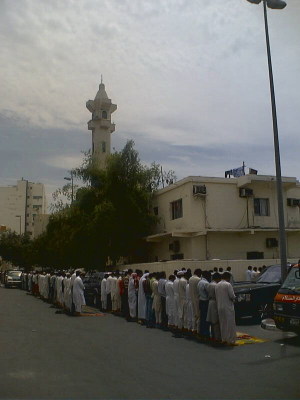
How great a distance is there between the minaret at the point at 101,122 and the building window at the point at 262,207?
26.8m

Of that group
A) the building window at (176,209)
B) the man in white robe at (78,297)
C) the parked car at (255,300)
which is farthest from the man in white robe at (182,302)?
the building window at (176,209)

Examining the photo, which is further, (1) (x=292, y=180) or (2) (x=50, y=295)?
(1) (x=292, y=180)

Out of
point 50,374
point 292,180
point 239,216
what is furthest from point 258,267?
point 50,374

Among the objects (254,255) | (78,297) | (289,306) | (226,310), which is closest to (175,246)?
(254,255)

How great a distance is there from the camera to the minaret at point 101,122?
179 feet

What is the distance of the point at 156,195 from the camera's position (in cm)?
3338

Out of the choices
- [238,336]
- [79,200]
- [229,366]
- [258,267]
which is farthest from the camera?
[79,200]

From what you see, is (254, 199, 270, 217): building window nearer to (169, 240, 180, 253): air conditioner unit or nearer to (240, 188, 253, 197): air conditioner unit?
(240, 188, 253, 197): air conditioner unit

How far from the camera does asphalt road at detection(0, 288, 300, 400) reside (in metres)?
6.63

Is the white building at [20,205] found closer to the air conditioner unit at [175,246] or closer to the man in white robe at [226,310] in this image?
the air conditioner unit at [175,246]

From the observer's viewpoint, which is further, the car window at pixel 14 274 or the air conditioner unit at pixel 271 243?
the car window at pixel 14 274

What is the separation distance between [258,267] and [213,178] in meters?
6.68

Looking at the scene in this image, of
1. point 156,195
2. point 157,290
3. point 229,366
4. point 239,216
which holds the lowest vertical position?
point 229,366

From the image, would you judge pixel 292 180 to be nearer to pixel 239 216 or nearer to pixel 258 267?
pixel 239 216
